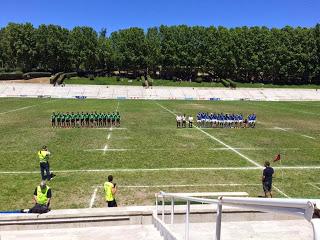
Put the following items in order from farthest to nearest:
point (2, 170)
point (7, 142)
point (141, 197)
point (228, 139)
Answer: point (228, 139) < point (7, 142) < point (2, 170) < point (141, 197)

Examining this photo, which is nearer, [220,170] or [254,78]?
[220,170]

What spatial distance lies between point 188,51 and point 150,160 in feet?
299

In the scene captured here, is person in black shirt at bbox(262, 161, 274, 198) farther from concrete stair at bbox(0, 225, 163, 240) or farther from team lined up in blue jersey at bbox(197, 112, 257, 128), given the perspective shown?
team lined up in blue jersey at bbox(197, 112, 257, 128)

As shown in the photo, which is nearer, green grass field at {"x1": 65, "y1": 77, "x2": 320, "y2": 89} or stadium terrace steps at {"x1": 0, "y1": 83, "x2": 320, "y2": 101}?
stadium terrace steps at {"x1": 0, "y1": 83, "x2": 320, "y2": 101}

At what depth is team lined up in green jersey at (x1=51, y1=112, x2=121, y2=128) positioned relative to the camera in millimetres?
36188

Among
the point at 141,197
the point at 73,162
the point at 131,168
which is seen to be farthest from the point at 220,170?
the point at 73,162

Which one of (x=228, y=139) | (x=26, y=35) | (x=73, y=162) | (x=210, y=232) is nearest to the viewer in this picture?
(x=210, y=232)

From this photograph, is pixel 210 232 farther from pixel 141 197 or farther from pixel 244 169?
pixel 244 169

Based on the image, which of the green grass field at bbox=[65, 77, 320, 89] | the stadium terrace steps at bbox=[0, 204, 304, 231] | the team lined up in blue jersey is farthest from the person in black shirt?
the green grass field at bbox=[65, 77, 320, 89]

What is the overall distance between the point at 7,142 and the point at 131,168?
11363 millimetres

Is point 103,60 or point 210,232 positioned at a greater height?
point 103,60

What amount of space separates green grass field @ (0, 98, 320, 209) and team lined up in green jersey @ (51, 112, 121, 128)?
104 centimetres

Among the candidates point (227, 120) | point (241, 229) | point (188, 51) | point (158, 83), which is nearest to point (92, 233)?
point (241, 229)

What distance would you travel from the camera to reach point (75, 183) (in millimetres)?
17469
